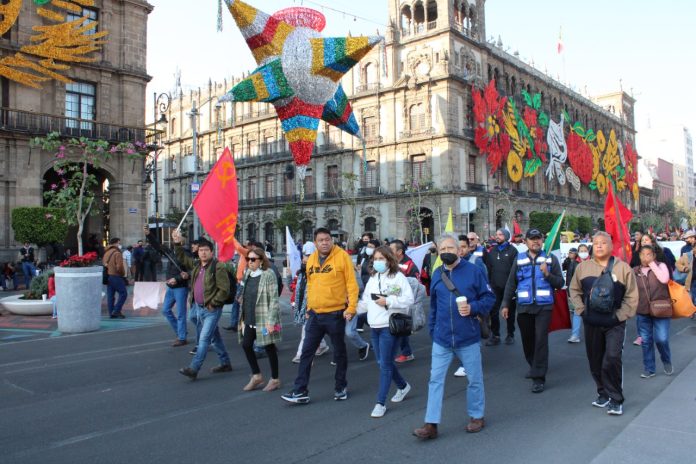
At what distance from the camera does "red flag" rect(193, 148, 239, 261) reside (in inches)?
311

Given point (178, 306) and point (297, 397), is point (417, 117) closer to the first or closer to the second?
point (178, 306)

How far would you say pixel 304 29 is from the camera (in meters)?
12.8

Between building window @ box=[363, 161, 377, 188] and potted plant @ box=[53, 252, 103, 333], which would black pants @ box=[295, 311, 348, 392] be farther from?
building window @ box=[363, 161, 377, 188]

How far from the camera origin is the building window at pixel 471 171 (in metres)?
42.3

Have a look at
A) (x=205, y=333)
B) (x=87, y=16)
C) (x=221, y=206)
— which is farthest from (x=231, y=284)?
(x=87, y=16)

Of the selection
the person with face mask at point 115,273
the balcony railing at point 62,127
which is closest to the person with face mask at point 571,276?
the person with face mask at point 115,273

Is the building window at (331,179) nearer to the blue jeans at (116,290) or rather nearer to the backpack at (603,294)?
the blue jeans at (116,290)

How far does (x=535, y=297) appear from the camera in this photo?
6.13 meters

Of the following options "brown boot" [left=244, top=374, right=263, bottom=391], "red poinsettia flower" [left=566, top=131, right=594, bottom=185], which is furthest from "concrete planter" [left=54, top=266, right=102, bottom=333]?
"red poinsettia flower" [left=566, top=131, right=594, bottom=185]

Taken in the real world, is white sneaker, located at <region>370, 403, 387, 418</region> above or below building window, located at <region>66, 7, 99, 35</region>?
below

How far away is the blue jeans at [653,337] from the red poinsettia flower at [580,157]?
51.9 m

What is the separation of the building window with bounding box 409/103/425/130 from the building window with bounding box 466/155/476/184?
462 cm

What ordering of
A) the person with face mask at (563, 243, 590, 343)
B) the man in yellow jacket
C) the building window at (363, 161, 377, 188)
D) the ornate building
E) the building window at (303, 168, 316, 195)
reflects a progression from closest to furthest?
the man in yellow jacket < the person with face mask at (563, 243, 590, 343) < the ornate building < the building window at (363, 161, 377, 188) < the building window at (303, 168, 316, 195)

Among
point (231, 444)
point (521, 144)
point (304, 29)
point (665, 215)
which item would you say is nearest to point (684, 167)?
point (665, 215)
